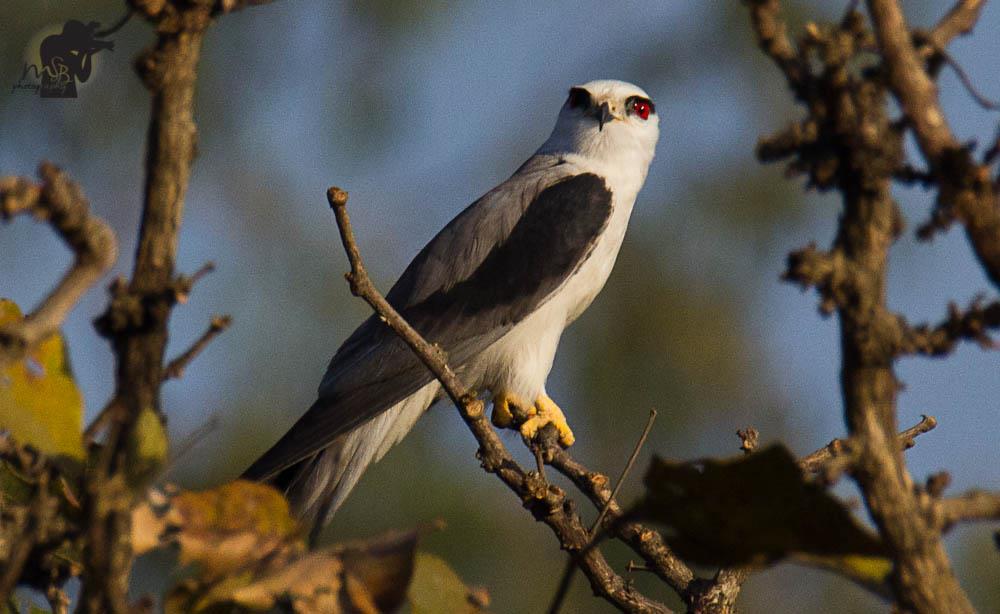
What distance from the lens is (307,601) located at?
1260 mm

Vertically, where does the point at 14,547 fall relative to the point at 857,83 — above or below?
below

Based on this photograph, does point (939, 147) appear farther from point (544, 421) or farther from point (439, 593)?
point (544, 421)

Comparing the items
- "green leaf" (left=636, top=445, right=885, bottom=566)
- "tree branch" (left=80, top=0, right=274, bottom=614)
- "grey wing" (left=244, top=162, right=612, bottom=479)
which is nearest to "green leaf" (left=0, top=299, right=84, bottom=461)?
"tree branch" (left=80, top=0, right=274, bottom=614)

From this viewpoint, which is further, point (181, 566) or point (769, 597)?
point (769, 597)

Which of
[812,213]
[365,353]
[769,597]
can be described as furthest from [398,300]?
[812,213]

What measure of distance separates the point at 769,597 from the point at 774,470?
24.5 ft

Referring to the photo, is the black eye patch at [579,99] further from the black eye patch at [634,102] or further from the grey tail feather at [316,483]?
the grey tail feather at [316,483]

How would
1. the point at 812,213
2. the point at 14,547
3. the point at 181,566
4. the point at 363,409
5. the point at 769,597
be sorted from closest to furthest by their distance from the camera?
the point at 14,547 → the point at 181,566 → the point at 363,409 → the point at 769,597 → the point at 812,213

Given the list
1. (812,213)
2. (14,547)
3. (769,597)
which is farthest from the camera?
(812,213)

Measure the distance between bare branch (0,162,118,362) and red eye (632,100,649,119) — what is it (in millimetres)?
4120

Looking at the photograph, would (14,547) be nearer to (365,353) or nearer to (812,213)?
(365,353)

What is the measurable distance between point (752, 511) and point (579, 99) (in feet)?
13.4

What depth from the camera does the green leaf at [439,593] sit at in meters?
1.46

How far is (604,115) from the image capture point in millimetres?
4945
